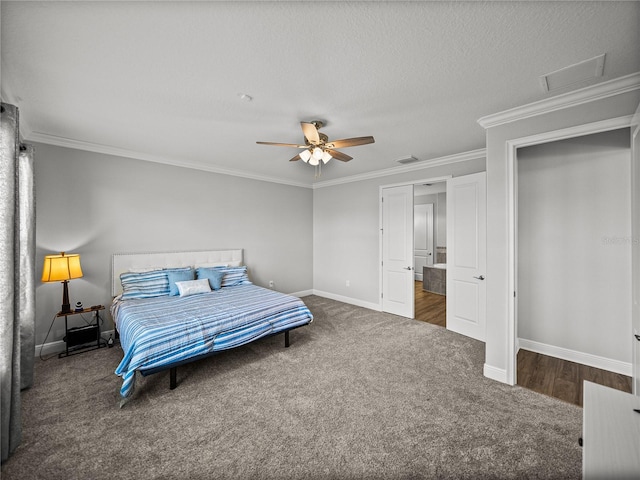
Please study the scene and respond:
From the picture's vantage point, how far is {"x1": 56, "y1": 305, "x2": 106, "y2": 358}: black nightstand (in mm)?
3205

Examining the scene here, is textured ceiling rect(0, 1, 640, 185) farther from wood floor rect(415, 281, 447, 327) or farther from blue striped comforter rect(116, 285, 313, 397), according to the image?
wood floor rect(415, 281, 447, 327)

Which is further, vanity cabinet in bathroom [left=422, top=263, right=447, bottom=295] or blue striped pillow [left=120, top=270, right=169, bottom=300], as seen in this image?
vanity cabinet in bathroom [left=422, top=263, right=447, bottom=295]

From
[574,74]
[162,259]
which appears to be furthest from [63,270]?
[574,74]

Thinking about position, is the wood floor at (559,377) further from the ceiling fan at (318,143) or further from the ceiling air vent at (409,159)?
the ceiling air vent at (409,159)

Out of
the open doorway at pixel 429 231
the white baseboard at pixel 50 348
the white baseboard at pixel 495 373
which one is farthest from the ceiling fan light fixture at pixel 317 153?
the open doorway at pixel 429 231

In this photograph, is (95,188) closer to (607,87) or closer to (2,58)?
(2,58)

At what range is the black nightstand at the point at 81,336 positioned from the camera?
3205 millimetres

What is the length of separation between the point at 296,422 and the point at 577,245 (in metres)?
3.56

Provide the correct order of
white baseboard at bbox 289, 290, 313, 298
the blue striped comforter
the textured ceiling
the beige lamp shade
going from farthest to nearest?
white baseboard at bbox 289, 290, 313, 298
the beige lamp shade
the blue striped comforter
the textured ceiling

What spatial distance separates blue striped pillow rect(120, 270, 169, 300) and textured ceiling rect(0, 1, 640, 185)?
190 centimetres

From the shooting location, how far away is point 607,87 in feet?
6.86

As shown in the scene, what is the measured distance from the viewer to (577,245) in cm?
304

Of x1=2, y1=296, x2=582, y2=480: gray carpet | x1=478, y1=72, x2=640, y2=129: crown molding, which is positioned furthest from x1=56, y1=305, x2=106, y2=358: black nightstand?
x1=478, y1=72, x2=640, y2=129: crown molding

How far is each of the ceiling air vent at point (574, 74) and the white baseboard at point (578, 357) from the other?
9.44ft
